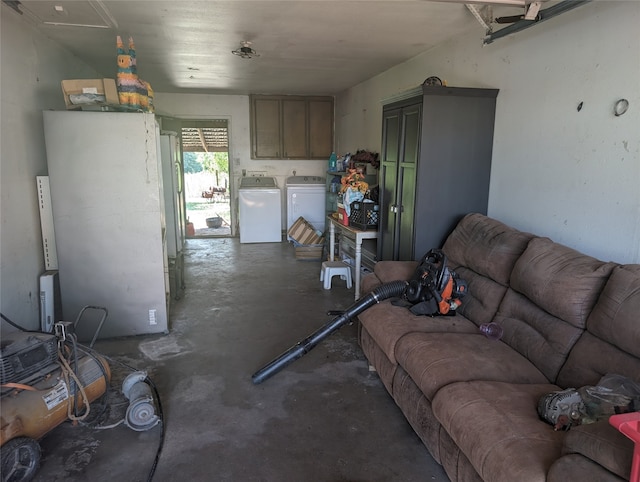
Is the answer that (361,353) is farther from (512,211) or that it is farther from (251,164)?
(251,164)

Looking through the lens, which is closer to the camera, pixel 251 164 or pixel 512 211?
pixel 512 211

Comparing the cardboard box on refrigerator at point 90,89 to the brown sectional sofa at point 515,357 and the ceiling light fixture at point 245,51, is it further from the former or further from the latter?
the brown sectional sofa at point 515,357

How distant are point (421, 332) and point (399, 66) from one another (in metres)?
3.30

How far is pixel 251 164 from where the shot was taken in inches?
293

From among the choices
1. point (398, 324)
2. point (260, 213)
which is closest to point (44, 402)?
point (398, 324)

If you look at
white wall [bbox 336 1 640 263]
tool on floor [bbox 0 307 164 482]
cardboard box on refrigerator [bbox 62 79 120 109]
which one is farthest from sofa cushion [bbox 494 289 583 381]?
cardboard box on refrigerator [bbox 62 79 120 109]

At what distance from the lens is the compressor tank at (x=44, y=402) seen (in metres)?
1.82

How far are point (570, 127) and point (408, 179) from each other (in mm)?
1140

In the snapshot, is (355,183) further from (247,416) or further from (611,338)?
(611,338)

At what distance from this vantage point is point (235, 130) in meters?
7.26

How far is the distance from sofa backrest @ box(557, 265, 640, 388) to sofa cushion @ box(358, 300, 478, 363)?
0.62m

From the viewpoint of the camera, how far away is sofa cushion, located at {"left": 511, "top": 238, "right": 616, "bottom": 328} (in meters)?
1.91

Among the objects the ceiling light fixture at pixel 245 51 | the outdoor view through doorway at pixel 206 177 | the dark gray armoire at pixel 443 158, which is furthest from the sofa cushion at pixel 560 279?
the outdoor view through doorway at pixel 206 177

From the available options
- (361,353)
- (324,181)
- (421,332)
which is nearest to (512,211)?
(421,332)
